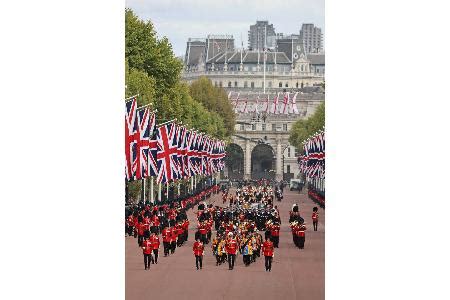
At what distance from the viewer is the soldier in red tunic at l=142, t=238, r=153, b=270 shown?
143 ft

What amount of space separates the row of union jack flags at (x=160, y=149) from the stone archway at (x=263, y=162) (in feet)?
21.1

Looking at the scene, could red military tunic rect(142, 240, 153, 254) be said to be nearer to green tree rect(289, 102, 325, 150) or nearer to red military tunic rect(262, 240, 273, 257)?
red military tunic rect(262, 240, 273, 257)

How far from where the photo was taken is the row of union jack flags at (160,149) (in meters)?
50.2

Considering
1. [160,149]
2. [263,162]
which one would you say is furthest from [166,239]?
[263,162]

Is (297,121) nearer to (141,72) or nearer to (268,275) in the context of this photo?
(141,72)

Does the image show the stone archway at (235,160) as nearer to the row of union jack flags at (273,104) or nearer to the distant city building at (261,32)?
the row of union jack flags at (273,104)

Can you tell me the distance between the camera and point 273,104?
7831 centimetres

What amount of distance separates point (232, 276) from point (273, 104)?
37.0m

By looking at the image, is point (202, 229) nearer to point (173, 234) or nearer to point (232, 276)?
point (173, 234)

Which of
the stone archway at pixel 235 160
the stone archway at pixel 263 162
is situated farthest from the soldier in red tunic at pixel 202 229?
the stone archway at pixel 235 160

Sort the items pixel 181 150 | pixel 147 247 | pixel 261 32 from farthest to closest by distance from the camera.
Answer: pixel 181 150 → pixel 261 32 → pixel 147 247

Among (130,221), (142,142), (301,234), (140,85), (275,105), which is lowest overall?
(301,234)
